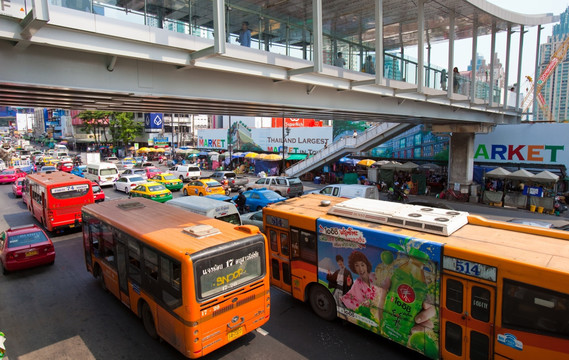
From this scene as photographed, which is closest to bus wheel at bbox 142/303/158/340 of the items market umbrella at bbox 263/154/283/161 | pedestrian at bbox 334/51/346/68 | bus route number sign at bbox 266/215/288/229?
bus route number sign at bbox 266/215/288/229

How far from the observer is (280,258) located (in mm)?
8914

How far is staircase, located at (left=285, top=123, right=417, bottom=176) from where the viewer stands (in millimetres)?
28812

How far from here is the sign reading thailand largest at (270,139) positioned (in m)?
37.2

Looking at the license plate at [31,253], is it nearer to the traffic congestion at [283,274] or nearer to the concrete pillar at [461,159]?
the traffic congestion at [283,274]

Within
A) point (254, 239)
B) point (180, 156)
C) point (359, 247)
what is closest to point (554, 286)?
point (359, 247)

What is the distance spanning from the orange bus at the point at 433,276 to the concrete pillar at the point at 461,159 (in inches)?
829

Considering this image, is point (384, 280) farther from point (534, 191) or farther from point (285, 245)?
point (534, 191)

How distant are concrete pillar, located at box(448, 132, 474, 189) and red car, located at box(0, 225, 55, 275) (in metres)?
25.4

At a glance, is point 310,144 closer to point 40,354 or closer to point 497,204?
point 497,204

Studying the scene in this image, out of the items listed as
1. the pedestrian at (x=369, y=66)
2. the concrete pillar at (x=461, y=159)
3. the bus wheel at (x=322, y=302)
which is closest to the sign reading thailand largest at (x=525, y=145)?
the concrete pillar at (x=461, y=159)

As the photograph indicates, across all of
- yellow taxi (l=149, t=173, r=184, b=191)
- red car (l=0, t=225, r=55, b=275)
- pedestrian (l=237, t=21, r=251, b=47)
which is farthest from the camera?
yellow taxi (l=149, t=173, r=184, b=191)

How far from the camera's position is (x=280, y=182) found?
24.6 meters

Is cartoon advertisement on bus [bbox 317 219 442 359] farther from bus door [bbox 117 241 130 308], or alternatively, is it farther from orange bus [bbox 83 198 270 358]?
bus door [bbox 117 241 130 308]

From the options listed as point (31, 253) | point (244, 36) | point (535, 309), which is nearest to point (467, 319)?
point (535, 309)
